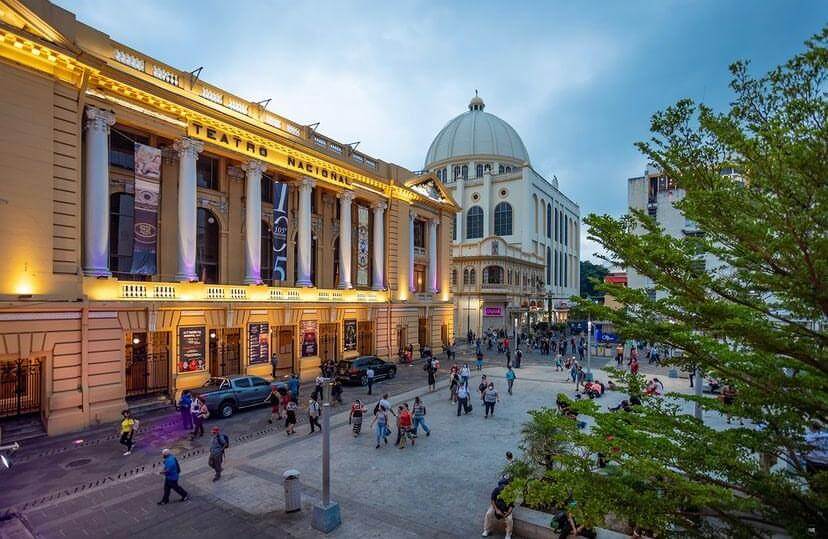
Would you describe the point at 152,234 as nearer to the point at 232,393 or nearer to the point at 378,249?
the point at 232,393

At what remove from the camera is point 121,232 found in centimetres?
2078

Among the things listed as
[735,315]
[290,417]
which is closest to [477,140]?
[290,417]

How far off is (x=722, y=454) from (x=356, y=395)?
20.1 meters

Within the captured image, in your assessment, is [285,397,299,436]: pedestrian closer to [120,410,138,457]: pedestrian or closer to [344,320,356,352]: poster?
[120,410,138,457]: pedestrian

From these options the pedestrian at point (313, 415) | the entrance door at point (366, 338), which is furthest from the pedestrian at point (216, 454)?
the entrance door at point (366, 338)

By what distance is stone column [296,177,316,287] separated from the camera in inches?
1083

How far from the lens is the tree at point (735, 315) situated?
402 centimetres

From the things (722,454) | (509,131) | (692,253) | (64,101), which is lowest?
(722,454)

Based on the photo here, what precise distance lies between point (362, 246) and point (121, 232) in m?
15.2

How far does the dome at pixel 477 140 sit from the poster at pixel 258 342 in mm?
55342

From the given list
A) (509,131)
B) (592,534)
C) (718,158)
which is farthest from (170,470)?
(509,131)

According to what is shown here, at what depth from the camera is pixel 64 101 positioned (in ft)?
55.8

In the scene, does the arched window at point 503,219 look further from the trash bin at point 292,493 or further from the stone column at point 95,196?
the trash bin at point 292,493

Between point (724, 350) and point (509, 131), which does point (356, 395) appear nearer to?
point (724, 350)
